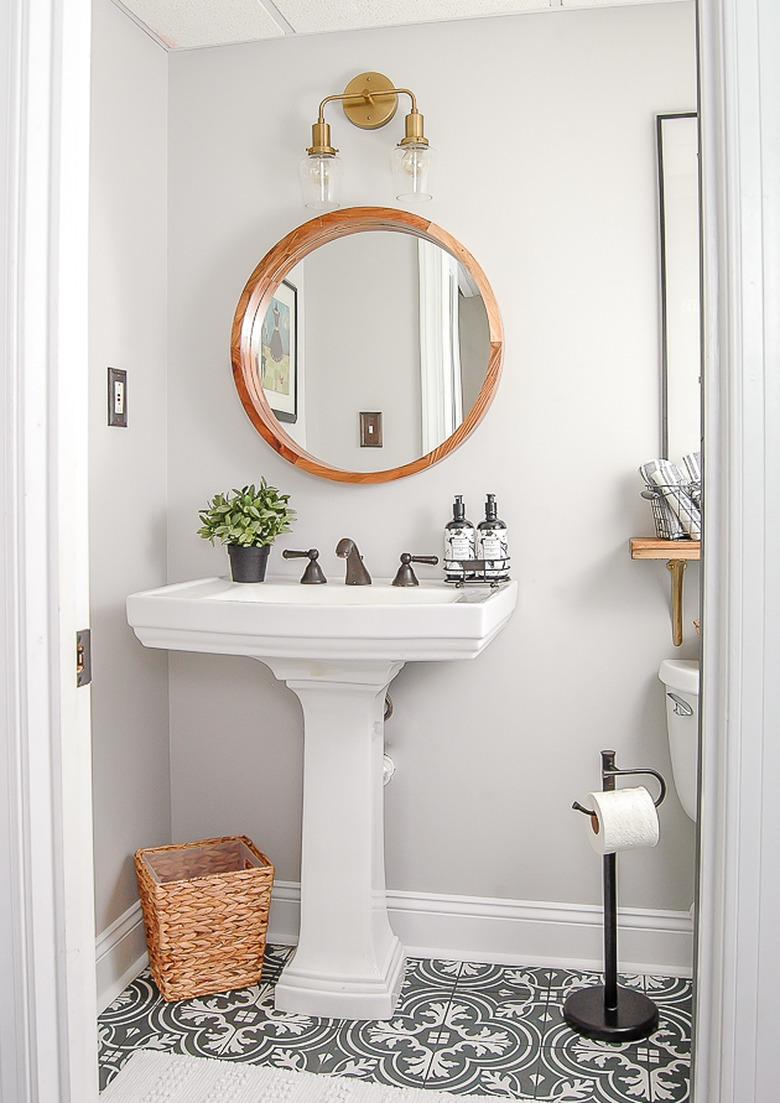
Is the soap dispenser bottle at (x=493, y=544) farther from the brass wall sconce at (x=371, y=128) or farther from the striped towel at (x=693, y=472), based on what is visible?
the brass wall sconce at (x=371, y=128)

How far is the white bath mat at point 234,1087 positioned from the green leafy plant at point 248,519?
1.14 metres

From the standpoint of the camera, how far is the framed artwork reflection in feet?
8.79

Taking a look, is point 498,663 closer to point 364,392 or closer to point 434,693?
point 434,693

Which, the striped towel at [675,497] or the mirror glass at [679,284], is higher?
the mirror glass at [679,284]

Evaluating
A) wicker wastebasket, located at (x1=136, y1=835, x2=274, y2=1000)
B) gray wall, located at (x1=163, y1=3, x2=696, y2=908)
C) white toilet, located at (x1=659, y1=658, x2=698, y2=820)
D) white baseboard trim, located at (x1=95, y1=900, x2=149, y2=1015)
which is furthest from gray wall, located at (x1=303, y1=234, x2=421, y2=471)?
white baseboard trim, located at (x1=95, y1=900, x2=149, y2=1015)

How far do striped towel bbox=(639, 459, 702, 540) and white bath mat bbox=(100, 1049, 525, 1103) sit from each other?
125cm

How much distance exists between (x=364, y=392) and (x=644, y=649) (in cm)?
94

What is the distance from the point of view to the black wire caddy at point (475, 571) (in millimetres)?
2510

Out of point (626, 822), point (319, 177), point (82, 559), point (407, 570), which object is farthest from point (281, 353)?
point (82, 559)

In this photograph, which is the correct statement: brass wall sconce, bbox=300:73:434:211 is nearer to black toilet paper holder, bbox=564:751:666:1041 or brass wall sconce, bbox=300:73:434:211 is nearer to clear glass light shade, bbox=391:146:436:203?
clear glass light shade, bbox=391:146:436:203
